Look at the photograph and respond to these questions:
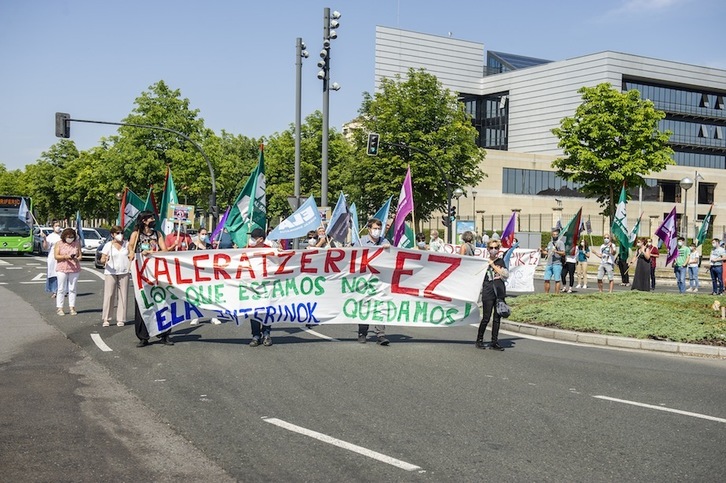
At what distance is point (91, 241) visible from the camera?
3875 centimetres

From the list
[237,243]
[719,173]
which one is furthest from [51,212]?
[237,243]

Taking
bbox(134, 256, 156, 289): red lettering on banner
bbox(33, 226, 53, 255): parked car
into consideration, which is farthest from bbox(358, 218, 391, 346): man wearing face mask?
bbox(33, 226, 53, 255): parked car

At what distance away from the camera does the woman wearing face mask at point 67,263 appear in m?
15.0

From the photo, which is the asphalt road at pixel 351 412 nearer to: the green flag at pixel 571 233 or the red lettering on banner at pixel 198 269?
the red lettering on banner at pixel 198 269

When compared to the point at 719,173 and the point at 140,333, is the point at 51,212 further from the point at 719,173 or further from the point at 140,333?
the point at 140,333

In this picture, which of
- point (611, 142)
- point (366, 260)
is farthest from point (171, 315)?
point (611, 142)

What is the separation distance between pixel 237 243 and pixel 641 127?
4302 cm

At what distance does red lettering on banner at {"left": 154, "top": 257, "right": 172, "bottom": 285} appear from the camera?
11664 millimetres

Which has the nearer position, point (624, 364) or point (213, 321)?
point (624, 364)

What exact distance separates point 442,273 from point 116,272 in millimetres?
5581

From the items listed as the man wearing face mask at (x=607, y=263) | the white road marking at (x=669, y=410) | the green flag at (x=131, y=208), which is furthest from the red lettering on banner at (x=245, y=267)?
the man wearing face mask at (x=607, y=263)

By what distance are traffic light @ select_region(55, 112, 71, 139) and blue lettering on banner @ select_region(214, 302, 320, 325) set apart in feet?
73.7

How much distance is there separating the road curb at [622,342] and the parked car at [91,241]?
94.1 ft

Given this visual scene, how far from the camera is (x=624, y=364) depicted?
34.6ft
